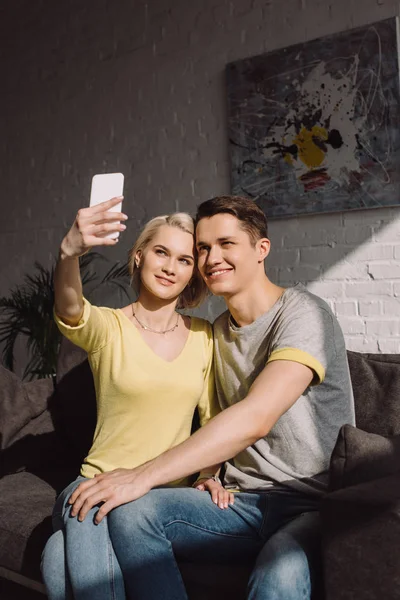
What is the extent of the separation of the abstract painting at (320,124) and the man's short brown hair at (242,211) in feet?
4.87

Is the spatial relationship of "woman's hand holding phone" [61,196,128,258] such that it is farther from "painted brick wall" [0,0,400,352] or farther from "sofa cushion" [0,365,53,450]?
"painted brick wall" [0,0,400,352]

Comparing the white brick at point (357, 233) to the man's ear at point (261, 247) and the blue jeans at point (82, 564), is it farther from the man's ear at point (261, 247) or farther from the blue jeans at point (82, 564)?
the blue jeans at point (82, 564)

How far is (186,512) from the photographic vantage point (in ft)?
5.97

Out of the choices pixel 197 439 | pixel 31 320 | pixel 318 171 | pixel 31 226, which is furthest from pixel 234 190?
pixel 197 439

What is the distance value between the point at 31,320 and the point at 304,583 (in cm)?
300

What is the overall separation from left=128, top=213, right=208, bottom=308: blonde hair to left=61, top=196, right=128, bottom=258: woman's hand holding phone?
39cm

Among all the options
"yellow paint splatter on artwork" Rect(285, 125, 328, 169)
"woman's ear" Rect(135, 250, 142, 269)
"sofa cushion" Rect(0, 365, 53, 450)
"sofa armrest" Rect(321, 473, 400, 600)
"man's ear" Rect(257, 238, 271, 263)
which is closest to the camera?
"sofa armrest" Rect(321, 473, 400, 600)

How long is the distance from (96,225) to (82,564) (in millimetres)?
834

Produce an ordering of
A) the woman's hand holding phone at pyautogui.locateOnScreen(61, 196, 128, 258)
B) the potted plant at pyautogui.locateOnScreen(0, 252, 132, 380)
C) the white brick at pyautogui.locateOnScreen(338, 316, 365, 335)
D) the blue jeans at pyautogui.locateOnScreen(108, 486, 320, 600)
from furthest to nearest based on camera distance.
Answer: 1. the potted plant at pyautogui.locateOnScreen(0, 252, 132, 380)
2. the white brick at pyautogui.locateOnScreen(338, 316, 365, 335)
3. the woman's hand holding phone at pyautogui.locateOnScreen(61, 196, 128, 258)
4. the blue jeans at pyautogui.locateOnScreen(108, 486, 320, 600)

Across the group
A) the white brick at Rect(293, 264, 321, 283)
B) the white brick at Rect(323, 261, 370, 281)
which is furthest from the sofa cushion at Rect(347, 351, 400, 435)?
the white brick at Rect(293, 264, 321, 283)

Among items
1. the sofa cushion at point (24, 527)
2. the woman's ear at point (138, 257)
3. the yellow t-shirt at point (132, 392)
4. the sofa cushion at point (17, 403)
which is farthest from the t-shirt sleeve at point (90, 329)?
the sofa cushion at point (17, 403)

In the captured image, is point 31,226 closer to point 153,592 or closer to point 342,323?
point 342,323

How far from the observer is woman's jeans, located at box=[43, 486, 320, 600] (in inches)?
61.9

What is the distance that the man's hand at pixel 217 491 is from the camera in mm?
1884
